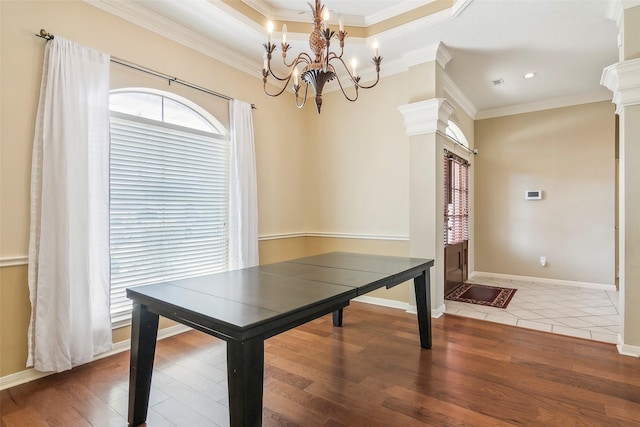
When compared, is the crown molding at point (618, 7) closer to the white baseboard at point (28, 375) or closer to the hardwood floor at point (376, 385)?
the hardwood floor at point (376, 385)

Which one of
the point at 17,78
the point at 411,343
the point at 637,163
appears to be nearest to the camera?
the point at 17,78

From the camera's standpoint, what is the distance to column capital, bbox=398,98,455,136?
11.6ft

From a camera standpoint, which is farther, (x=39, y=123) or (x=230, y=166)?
(x=230, y=166)

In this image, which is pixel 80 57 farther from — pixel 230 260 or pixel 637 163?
pixel 637 163

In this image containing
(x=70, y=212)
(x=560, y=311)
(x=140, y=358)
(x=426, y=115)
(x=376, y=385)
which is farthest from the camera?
(x=560, y=311)

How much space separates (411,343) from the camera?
2.91 m

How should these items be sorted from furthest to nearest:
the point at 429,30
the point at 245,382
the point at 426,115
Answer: the point at 426,115 → the point at 429,30 → the point at 245,382

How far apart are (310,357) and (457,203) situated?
3.62 metres

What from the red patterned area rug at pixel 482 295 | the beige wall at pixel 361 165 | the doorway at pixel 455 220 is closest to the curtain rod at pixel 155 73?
the beige wall at pixel 361 165

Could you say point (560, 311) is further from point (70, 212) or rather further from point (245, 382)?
point (70, 212)

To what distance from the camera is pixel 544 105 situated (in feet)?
17.5

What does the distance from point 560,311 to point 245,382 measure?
4.12 meters

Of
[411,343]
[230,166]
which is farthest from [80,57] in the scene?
[411,343]

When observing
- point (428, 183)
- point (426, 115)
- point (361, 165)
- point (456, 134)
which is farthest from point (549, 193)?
point (361, 165)
